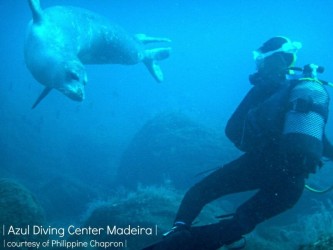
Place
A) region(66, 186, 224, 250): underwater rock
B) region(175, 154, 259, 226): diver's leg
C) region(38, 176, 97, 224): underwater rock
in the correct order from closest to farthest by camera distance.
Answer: region(175, 154, 259, 226): diver's leg, region(66, 186, 224, 250): underwater rock, region(38, 176, 97, 224): underwater rock

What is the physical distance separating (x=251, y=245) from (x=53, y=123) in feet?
90.7

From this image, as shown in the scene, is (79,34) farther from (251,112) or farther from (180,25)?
(180,25)

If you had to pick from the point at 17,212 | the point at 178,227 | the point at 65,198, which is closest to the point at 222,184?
the point at 178,227

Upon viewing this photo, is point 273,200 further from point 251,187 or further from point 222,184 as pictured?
point 222,184

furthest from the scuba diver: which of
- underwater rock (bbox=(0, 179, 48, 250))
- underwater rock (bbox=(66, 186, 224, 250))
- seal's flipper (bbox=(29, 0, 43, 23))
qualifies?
seal's flipper (bbox=(29, 0, 43, 23))

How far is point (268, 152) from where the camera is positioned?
3855 mm

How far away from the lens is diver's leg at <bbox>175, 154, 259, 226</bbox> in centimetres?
403

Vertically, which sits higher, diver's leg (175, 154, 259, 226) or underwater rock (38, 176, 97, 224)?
underwater rock (38, 176, 97, 224)

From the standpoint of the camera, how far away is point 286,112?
143 inches

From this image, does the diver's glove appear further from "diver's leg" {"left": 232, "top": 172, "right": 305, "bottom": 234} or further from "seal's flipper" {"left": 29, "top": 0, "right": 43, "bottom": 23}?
"seal's flipper" {"left": 29, "top": 0, "right": 43, "bottom": 23}

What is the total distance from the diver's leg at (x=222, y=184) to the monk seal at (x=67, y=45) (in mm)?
2946

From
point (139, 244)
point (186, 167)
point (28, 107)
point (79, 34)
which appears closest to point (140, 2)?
point (28, 107)

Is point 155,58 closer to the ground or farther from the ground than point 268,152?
farther from the ground

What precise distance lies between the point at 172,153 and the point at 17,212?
29.4ft
